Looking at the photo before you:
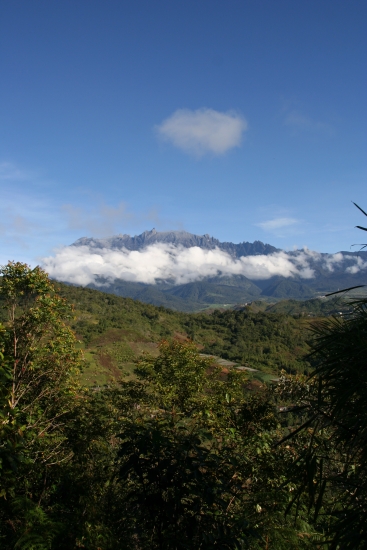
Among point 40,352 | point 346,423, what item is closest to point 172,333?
point 40,352

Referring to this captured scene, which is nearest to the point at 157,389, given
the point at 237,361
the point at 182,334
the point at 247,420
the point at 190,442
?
the point at 247,420

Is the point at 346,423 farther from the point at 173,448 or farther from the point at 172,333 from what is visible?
the point at 172,333

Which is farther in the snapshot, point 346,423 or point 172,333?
point 172,333

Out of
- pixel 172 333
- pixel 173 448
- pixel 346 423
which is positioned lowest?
pixel 172 333

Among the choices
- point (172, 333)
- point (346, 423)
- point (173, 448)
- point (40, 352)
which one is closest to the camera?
point (346, 423)

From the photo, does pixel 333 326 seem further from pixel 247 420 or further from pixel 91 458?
pixel 91 458

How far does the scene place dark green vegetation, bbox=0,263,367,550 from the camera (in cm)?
282

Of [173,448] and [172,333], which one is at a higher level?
[173,448]

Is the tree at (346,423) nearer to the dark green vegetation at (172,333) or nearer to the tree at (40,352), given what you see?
the tree at (40,352)

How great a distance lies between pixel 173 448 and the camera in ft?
10.0

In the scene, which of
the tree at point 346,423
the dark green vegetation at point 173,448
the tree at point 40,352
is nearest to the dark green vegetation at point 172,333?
the dark green vegetation at point 173,448

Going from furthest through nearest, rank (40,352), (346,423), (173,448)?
(40,352), (173,448), (346,423)

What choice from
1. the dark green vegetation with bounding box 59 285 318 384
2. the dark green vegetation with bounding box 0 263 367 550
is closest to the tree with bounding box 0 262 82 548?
the dark green vegetation with bounding box 0 263 367 550

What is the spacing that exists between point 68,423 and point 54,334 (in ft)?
8.00
